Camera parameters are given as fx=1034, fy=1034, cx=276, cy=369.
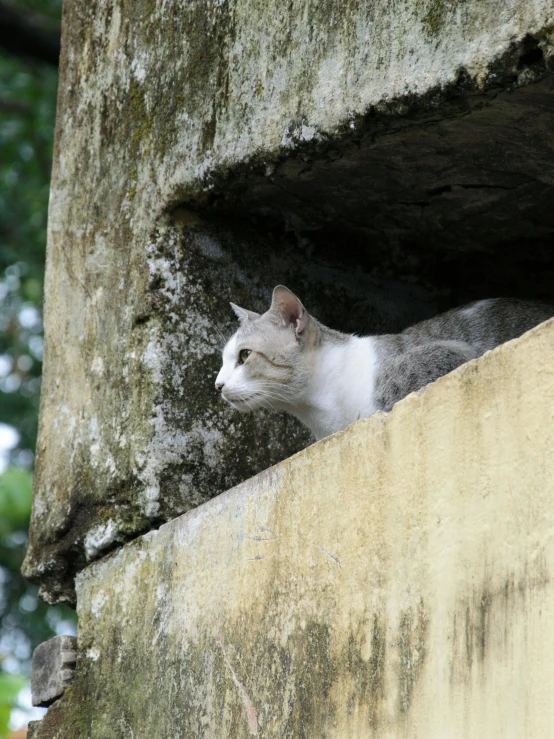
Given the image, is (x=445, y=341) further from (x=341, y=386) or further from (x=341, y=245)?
(x=341, y=245)

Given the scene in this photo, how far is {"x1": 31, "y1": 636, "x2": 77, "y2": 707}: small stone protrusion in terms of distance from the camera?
344 cm

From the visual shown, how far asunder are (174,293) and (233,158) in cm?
53

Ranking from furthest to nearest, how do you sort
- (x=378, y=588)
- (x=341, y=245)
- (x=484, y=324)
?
(x=341, y=245), (x=484, y=324), (x=378, y=588)

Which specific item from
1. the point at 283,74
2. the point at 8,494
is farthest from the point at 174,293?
the point at 8,494

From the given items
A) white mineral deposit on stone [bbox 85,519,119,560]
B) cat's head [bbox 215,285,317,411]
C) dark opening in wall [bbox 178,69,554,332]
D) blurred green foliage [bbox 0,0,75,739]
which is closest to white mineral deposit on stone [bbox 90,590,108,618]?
white mineral deposit on stone [bbox 85,519,119,560]

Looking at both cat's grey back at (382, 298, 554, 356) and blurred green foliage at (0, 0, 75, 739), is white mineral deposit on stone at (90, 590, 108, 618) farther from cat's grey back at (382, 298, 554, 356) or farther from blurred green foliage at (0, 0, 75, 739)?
blurred green foliage at (0, 0, 75, 739)

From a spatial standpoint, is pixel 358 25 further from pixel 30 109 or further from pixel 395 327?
pixel 30 109

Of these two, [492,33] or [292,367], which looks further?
[292,367]

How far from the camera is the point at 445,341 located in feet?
10.3

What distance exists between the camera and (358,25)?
9.59 feet

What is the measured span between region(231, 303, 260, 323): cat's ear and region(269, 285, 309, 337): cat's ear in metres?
0.06

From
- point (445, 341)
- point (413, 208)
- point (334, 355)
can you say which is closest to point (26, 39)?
point (413, 208)

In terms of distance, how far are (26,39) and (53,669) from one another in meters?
4.67

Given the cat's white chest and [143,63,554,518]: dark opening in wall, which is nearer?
[143,63,554,518]: dark opening in wall
